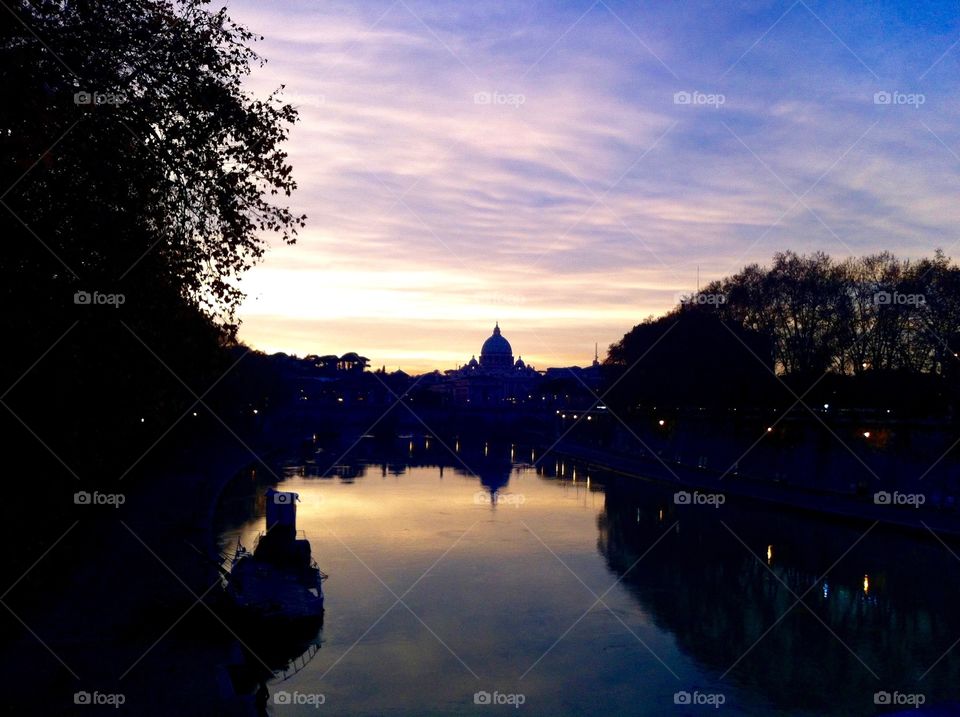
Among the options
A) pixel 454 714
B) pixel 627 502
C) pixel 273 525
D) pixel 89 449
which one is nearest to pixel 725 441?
pixel 627 502

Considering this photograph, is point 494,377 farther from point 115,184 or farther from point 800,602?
point 115,184

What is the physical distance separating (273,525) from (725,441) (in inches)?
1258

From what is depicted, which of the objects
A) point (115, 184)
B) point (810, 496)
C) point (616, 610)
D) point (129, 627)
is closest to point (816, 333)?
point (810, 496)

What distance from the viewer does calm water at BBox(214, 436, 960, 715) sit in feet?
61.4

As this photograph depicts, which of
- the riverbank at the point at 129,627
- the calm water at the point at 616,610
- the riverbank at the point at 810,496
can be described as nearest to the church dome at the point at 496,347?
the riverbank at the point at 810,496

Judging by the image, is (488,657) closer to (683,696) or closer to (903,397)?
(683,696)

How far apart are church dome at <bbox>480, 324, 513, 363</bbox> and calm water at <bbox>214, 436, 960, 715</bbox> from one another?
407 feet

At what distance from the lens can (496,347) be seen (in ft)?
556

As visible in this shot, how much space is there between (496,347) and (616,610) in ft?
475

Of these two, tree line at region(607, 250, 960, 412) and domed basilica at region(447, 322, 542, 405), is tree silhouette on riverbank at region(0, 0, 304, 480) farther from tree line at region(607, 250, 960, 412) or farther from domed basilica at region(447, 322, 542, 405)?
domed basilica at region(447, 322, 542, 405)

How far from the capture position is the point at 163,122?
1192 cm

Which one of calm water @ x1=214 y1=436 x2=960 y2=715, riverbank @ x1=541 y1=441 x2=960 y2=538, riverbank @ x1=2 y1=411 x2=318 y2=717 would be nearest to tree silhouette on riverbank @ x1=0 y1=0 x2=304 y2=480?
riverbank @ x1=2 y1=411 x2=318 y2=717

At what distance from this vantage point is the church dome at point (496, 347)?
555ft

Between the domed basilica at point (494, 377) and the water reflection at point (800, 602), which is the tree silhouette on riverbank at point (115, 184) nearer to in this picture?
the water reflection at point (800, 602)
